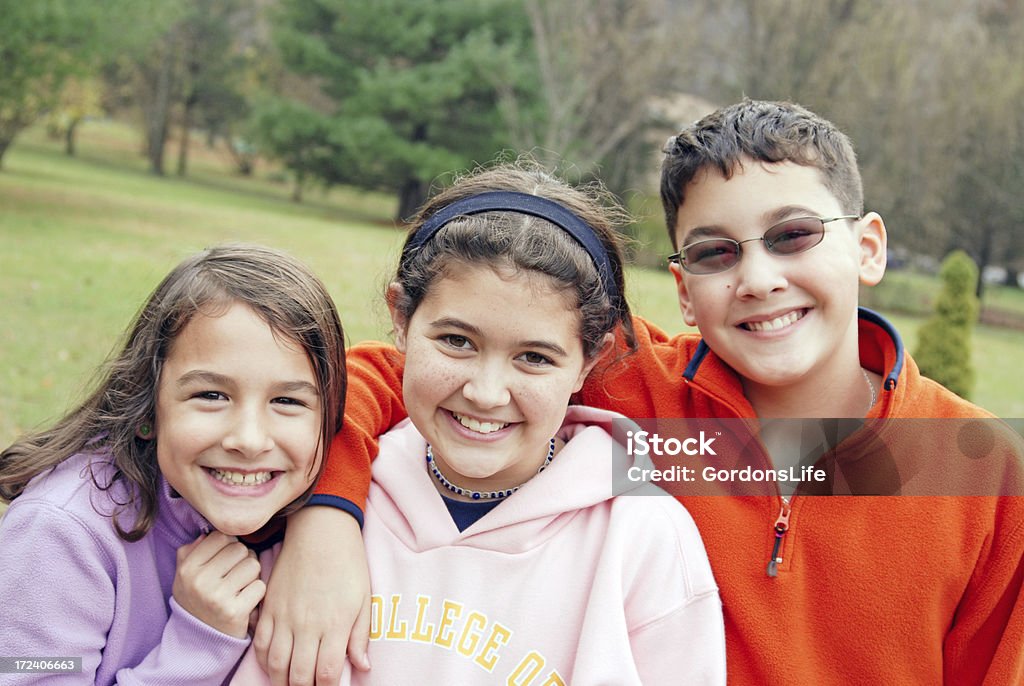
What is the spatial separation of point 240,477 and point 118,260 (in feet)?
40.7

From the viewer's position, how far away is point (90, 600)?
1.83 m

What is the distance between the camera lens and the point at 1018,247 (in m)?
24.7

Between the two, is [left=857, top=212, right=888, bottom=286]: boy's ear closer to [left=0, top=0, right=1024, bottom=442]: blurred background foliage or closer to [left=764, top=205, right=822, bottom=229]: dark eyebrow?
[left=764, top=205, right=822, bottom=229]: dark eyebrow

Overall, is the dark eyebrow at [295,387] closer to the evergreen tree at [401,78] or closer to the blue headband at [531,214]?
the blue headband at [531,214]

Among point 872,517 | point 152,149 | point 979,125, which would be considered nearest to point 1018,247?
point 979,125

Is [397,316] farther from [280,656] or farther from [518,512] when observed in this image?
[280,656]

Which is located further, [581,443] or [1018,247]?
[1018,247]

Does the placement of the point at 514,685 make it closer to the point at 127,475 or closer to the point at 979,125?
the point at 127,475

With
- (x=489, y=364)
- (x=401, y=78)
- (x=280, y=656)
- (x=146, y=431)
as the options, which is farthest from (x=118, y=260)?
(x=401, y=78)

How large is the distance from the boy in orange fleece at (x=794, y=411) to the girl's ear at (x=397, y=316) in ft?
0.78

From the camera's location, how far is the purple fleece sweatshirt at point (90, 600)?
5.89ft

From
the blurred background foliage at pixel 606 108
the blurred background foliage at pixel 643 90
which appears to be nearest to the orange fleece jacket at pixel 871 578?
the blurred background foliage at pixel 606 108

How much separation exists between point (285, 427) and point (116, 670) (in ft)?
2.07

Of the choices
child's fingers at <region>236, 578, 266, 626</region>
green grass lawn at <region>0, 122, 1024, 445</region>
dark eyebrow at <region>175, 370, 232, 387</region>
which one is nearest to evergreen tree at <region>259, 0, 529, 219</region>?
green grass lawn at <region>0, 122, 1024, 445</region>
